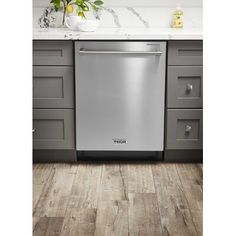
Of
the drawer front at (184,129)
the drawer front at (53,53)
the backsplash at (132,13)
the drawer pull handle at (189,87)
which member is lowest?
the drawer front at (184,129)

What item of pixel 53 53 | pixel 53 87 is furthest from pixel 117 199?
pixel 53 53

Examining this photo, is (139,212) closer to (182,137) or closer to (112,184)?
(112,184)

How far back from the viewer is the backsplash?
436 cm

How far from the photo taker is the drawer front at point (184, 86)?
3796 mm

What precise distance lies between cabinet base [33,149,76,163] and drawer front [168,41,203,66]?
1.03 metres

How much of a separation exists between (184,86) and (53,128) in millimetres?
1037

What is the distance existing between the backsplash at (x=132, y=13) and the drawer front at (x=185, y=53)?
68 cm

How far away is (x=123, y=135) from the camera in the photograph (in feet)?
12.7

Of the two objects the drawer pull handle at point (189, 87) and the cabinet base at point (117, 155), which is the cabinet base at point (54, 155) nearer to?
the cabinet base at point (117, 155)

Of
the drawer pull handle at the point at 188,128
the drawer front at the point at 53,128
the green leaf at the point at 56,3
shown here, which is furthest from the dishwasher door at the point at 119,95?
the green leaf at the point at 56,3

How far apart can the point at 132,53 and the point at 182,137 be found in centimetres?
75

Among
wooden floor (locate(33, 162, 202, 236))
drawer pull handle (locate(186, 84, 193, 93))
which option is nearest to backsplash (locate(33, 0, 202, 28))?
drawer pull handle (locate(186, 84, 193, 93))

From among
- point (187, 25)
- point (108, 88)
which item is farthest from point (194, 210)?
point (187, 25)

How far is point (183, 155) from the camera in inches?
155
